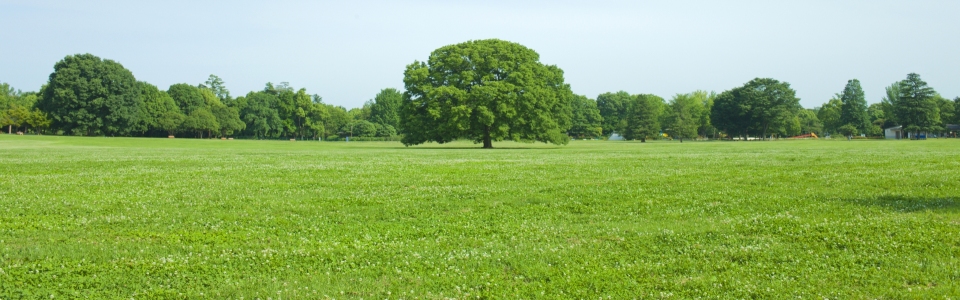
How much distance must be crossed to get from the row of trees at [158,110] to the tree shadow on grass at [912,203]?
11193 cm

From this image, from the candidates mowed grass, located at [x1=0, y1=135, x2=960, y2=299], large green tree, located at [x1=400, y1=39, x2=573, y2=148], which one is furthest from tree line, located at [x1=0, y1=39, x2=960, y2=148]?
mowed grass, located at [x1=0, y1=135, x2=960, y2=299]

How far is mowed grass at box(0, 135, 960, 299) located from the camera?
22.7ft

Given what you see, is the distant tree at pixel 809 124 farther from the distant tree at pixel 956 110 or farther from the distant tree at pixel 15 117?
the distant tree at pixel 15 117

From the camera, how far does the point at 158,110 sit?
12438 centimetres

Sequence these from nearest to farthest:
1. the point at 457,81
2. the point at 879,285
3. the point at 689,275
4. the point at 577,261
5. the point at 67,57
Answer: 1. the point at 879,285
2. the point at 689,275
3. the point at 577,261
4. the point at 457,81
5. the point at 67,57

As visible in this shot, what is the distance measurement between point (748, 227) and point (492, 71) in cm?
5706

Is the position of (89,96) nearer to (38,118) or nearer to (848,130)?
(38,118)

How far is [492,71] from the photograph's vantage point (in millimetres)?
66438

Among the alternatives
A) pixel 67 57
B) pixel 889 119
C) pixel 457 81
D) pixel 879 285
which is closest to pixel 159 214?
pixel 879 285

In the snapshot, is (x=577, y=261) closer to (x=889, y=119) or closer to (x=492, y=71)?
(x=492, y=71)

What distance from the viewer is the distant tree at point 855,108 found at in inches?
5906

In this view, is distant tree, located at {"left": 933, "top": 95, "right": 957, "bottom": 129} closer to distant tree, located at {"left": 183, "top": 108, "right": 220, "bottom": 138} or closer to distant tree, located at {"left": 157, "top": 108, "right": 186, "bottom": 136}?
distant tree, located at {"left": 183, "top": 108, "right": 220, "bottom": 138}

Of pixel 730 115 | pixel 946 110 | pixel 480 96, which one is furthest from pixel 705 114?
pixel 480 96

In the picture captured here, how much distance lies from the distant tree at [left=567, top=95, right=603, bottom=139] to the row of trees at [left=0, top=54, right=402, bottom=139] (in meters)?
51.0
